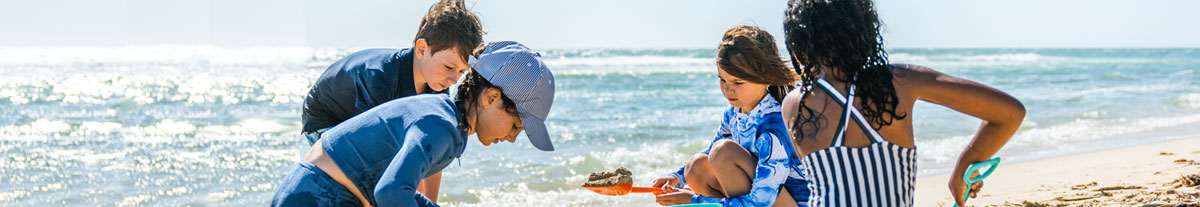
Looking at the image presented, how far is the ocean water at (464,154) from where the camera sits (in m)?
5.75

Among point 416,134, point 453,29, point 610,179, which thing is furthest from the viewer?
point 610,179

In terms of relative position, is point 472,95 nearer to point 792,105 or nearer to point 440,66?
point 792,105

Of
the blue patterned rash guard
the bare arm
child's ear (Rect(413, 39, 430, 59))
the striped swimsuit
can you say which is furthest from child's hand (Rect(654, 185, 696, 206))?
the bare arm

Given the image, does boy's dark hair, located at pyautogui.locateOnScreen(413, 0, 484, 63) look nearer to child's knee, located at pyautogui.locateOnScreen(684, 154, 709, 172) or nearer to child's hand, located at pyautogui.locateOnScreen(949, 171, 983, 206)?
child's knee, located at pyautogui.locateOnScreen(684, 154, 709, 172)

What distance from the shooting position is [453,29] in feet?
10.5

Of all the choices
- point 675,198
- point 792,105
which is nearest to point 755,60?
point 675,198

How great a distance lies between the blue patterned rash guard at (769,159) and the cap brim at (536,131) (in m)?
0.96

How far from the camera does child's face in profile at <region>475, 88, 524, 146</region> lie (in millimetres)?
2164

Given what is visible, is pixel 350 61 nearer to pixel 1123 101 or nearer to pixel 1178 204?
pixel 1178 204

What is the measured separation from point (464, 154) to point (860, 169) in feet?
16.4

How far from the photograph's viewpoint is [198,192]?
18.8ft

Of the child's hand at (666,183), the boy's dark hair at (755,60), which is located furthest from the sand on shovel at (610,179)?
the boy's dark hair at (755,60)

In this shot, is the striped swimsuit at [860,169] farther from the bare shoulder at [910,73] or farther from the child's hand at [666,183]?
the child's hand at [666,183]

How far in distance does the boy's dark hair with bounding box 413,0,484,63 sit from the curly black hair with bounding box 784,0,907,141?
136cm
